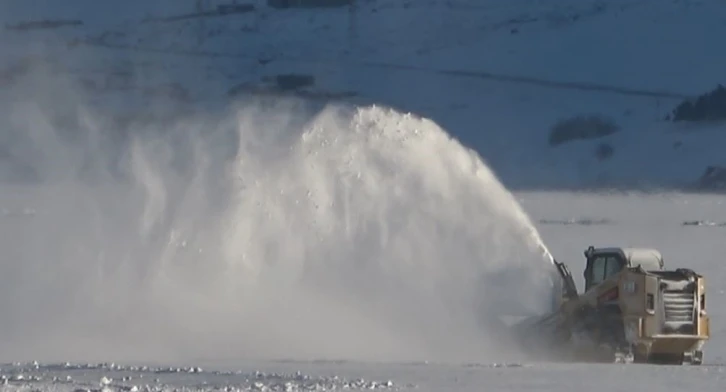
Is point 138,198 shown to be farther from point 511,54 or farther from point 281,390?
point 511,54

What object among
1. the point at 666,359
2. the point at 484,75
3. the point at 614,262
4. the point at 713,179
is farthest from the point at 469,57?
the point at 666,359

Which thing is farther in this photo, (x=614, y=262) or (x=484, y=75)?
(x=484, y=75)

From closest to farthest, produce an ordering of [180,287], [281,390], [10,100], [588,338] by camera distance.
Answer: [281,390]
[588,338]
[180,287]
[10,100]

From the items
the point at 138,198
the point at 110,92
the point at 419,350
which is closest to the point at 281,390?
the point at 419,350

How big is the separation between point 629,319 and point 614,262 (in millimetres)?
1325

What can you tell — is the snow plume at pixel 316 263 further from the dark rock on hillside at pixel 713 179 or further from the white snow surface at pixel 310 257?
the dark rock on hillside at pixel 713 179

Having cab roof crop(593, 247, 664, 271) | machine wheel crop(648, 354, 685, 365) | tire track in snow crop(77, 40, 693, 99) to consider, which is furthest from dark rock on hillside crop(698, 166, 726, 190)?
machine wheel crop(648, 354, 685, 365)

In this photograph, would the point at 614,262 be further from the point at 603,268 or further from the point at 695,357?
the point at 695,357

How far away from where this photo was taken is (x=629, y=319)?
1975 cm

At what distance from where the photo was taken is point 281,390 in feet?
51.5

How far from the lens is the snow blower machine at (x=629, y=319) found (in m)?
19.6

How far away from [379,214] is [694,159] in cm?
2890

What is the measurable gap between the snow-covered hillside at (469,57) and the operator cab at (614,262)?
2961 centimetres

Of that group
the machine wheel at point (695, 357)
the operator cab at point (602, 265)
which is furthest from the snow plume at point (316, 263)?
the machine wheel at point (695, 357)
